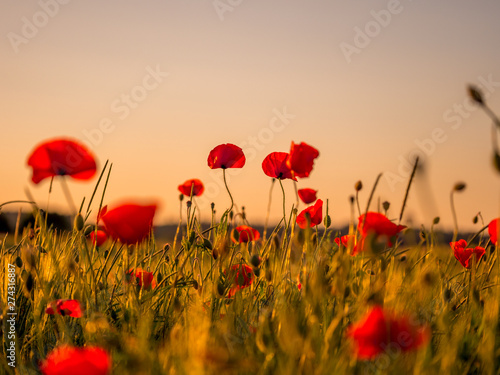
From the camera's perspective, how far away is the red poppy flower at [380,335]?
3.56 ft

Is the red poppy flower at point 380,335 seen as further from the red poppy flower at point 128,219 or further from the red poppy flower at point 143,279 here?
the red poppy flower at point 143,279

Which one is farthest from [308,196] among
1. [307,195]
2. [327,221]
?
[327,221]

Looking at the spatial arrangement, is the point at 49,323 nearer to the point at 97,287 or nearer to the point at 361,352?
the point at 97,287

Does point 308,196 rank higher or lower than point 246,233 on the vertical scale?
higher

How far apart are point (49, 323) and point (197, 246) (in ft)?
2.46

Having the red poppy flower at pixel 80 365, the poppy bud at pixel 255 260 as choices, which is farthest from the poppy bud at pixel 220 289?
the red poppy flower at pixel 80 365

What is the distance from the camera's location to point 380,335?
109 centimetres

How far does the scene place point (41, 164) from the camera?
1828mm

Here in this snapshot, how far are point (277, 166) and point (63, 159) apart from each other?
1146mm

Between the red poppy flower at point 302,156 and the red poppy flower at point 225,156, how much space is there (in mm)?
416

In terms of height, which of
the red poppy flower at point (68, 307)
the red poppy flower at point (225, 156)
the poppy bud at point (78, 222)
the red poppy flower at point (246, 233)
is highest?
the red poppy flower at point (225, 156)

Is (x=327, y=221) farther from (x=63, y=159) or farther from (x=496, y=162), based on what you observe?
(x=63, y=159)

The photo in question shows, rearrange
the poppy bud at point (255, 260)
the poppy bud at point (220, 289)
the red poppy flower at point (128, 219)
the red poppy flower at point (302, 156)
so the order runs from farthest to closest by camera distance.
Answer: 1. the red poppy flower at point (302, 156)
2. the poppy bud at point (220, 289)
3. the poppy bud at point (255, 260)
4. the red poppy flower at point (128, 219)

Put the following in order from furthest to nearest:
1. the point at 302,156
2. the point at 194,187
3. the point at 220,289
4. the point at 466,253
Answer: the point at 194,187 → the point at 466,253 → the point at 302,156 → the point at 220,289
